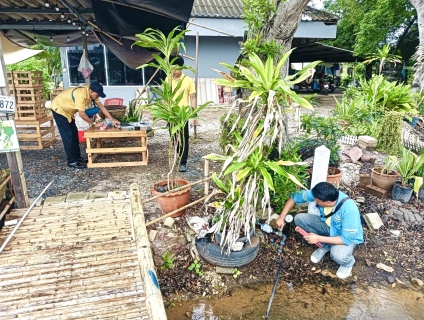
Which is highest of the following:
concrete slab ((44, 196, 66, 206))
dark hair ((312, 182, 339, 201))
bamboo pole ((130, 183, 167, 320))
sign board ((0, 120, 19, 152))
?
sign board ((0, 120, 19, 152))

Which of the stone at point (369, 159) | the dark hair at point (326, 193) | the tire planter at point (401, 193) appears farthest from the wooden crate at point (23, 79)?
the tire planter at point (401, 193)

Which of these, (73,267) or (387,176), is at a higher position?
(387,176)

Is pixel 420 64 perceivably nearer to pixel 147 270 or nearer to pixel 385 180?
pixel 385 180

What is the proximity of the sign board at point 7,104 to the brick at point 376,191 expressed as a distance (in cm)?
430

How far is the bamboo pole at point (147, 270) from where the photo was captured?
5.72 feet

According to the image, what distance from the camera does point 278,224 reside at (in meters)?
3.30

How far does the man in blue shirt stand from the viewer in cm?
292

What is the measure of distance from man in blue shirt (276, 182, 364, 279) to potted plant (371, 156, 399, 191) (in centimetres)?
144

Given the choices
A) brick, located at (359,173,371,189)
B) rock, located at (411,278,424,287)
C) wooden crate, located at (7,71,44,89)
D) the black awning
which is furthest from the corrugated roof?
rock, located at (411,278,424,287)

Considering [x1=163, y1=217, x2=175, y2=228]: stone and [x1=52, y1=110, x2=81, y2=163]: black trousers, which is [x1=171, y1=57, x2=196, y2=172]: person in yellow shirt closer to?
[x1=163, y1=217, x2=175, y2=228]: stone

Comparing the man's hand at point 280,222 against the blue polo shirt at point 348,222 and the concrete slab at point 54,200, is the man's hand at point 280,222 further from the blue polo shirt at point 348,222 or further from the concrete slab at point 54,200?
the concrete slab at point 54,200

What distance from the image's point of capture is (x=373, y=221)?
3.76 m

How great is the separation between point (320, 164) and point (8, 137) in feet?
10.2

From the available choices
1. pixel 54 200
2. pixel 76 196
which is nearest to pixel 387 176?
pixel 76 196
